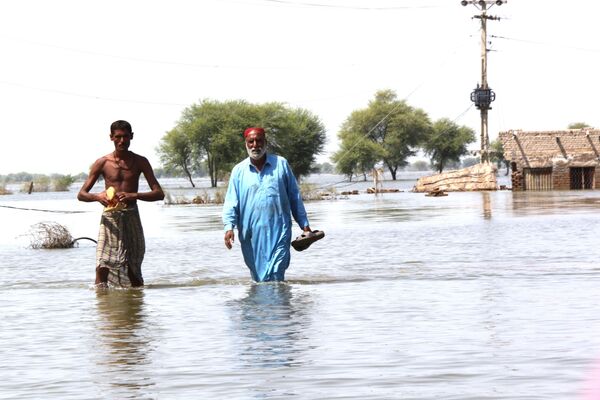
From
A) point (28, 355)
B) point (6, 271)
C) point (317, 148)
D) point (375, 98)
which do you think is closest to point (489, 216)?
point (6, 271)

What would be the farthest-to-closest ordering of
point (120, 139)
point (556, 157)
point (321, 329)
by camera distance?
point (556, 157) < point (120, 139) < point (321, 329)

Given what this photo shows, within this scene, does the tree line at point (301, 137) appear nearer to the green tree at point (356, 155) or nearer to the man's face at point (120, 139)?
the green tree at point (356, 155)

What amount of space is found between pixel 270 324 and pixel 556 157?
5017 centimetres

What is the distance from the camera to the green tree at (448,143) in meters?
132

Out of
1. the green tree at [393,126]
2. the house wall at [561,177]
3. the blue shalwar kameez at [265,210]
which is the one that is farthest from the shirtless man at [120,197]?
the green tree at [393,126]

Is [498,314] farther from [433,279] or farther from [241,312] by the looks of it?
[433,279]

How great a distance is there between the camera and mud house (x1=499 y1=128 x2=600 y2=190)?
58031 millimetres

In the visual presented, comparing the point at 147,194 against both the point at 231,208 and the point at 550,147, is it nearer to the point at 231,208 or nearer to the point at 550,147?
the point at 231,208

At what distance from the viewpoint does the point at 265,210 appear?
11742 mm

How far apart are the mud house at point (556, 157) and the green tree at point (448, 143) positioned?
71315mm

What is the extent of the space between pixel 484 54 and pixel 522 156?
6.14 meters

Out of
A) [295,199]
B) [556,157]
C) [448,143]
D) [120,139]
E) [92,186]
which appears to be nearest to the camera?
[92,186]

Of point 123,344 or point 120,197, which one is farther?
point 120,197

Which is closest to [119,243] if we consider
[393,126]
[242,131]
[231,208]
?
[231,208]
